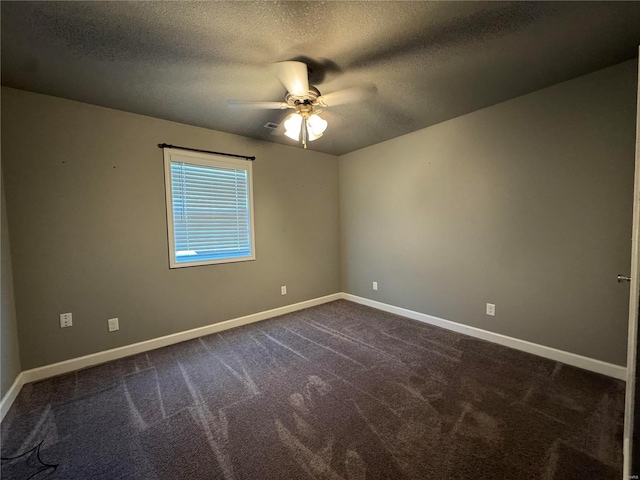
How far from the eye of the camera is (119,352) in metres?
2.54

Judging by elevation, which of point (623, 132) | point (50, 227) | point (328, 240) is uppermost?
point (623, 132)

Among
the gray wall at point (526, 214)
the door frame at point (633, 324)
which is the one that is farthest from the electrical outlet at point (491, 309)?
the door frame at point (633, 324)

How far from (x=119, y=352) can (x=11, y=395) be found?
71 cm

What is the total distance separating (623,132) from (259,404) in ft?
11.0

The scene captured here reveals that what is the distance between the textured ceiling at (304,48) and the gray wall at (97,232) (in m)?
0.29

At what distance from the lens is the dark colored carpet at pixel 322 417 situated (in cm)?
135

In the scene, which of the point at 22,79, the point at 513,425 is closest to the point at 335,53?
the point at 22,79

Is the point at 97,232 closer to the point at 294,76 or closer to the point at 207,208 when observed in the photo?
the point at 207,208

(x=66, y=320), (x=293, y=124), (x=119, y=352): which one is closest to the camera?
(x=293, y=124)

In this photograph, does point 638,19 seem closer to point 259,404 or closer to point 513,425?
point 513,425

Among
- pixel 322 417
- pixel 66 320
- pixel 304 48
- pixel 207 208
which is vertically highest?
pixel 304 48

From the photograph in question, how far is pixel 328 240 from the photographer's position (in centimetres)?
425

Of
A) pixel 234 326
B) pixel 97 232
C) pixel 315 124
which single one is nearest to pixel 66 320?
pixel 97 232

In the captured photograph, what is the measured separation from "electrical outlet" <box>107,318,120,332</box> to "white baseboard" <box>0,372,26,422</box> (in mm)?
623
